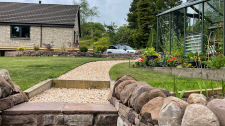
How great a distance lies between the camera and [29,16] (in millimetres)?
21703

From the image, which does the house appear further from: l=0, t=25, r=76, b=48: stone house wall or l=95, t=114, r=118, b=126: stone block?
l=95, t=114, r=118, b=126: stone block

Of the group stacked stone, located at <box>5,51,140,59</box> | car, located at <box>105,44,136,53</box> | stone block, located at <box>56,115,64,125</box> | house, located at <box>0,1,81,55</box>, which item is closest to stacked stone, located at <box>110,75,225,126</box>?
stone block, located at <box>56,115,64,125</box>

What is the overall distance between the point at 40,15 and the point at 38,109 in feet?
70.1

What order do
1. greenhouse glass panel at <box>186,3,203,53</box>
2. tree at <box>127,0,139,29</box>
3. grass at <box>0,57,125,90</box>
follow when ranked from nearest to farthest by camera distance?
grass at <box>0,57,125,90</box> < greenhouse glass panel at <box>186,3,203,53</box> < tree at <box>127,0,139,29</box>

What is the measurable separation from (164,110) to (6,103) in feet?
7.19

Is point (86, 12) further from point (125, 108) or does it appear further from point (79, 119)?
point (125, 108)

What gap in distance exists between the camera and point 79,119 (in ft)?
8.99

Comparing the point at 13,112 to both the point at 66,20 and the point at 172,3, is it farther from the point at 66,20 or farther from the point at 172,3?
the point at 172,3

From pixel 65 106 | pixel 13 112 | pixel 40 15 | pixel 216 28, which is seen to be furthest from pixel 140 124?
pixel 40 15

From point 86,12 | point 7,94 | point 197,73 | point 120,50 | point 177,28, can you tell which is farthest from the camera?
point 86,12

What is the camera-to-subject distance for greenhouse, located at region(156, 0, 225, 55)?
7.00m

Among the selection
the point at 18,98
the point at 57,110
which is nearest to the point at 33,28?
the point at 18,98

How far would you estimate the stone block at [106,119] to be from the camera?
277 centimetres

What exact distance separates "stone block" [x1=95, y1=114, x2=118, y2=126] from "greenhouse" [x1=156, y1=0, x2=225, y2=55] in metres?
3.63
